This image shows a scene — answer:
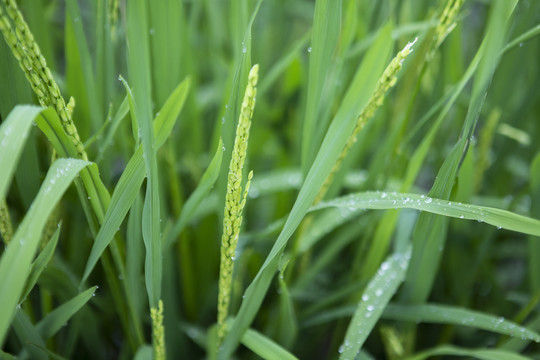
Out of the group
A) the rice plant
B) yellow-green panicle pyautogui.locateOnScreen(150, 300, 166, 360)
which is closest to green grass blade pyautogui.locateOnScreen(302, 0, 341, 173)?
the rice plant

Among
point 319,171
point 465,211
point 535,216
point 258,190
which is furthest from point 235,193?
point 535,216

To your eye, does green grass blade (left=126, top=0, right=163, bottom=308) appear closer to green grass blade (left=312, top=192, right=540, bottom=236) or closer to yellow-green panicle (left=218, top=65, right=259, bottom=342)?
yellow-green panicle (left=218, top=65, right=259, bottom=342)

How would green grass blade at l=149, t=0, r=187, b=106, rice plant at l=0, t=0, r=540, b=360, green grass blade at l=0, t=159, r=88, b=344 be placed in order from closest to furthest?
green grass blade at l=0, t=159, r=88, b=344 → rice plant at l=0, t=0, r=540, b=360 → green grass blade at l=149, t=0, r=187, b=106

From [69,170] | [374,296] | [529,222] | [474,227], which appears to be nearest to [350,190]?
[474,227]

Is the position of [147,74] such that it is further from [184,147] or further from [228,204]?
[184,147]

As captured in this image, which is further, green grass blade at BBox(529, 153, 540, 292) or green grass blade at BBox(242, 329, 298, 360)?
green grass blade at BBox(529, 153, 540, 292)

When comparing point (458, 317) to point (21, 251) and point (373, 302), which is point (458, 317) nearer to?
point (373, 302)
